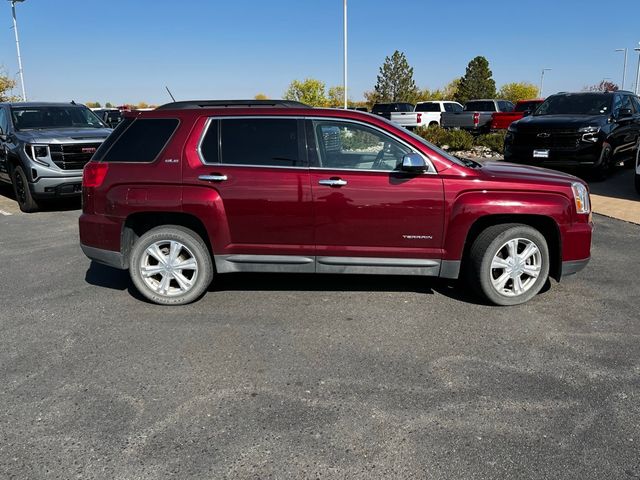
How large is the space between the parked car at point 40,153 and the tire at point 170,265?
5318mm

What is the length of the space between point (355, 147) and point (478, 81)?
54474mm

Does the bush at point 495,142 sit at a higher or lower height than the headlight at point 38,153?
lower

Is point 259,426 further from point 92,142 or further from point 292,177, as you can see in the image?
point 92,142

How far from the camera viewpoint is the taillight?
4.92 metres

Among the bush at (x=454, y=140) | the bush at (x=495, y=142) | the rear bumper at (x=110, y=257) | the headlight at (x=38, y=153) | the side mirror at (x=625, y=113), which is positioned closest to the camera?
the rear bumper at (x=110, y=257)

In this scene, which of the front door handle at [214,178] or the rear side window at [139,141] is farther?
the rear side window at [139,141]

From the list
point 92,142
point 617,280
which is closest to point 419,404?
point 617,280

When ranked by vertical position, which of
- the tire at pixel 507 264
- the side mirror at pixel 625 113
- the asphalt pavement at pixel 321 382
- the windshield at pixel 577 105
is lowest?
the asphalt pavement at pixel 321 382

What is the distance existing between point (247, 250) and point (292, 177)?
768 mm

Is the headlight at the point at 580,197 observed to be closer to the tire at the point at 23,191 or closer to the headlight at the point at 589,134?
the headlight at the point at 589,134

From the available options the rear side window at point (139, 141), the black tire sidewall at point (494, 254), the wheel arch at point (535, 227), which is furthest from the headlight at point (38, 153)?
the black tire sidewall at point (494, 254)

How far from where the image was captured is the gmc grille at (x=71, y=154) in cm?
941

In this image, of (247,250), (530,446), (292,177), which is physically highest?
(292,177)

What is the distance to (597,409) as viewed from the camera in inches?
127
